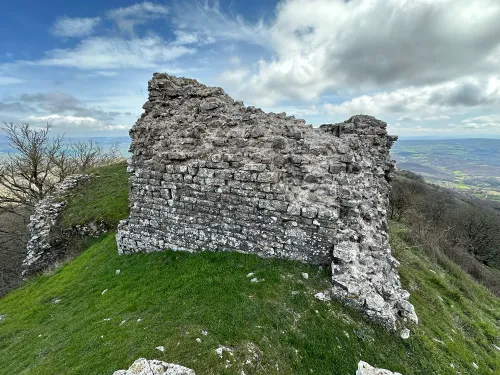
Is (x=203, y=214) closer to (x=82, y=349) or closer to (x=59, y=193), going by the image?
(x=82, y=349)

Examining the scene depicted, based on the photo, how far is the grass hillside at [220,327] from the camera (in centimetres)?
556

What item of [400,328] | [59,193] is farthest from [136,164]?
[59,193]

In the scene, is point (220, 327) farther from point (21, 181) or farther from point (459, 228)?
point (459, 228)

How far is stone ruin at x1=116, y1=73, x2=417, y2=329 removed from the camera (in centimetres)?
760

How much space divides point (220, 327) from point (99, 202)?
16154 mm

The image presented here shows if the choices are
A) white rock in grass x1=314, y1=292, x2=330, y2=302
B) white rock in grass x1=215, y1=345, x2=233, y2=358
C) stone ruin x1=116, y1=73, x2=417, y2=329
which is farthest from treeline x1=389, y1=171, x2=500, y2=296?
white rock in grass x1=215, y1=345, x2=233, y2=358

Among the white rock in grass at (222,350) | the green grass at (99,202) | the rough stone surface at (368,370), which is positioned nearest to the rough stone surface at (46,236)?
the green grass at (99,202)

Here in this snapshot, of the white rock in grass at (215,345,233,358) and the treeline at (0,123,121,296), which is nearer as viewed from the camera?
the white rock in grass at (215,345,233,358)

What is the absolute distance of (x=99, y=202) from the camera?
18797 mm

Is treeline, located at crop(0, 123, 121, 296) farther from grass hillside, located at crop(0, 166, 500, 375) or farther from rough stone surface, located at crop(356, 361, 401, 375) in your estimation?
rough stone surface, located at crop(356, 361, 401, 375)

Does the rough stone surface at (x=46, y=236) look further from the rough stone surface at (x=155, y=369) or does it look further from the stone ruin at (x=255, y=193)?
the rough stone surface at (x=155, y=369)

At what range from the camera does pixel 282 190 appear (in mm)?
7973

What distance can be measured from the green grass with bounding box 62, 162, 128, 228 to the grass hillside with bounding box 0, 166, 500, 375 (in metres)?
6.63

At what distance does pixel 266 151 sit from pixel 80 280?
29.1 ft
